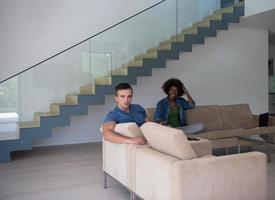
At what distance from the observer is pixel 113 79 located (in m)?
5.75

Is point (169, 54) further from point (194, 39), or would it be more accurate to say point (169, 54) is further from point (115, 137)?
point (115, 137)

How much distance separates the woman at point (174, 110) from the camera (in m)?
4.75

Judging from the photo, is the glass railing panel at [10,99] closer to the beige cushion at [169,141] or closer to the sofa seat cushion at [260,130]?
the beige cushion at [169,141]

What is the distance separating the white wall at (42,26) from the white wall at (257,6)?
9.02 ft

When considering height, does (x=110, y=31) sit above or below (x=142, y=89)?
above

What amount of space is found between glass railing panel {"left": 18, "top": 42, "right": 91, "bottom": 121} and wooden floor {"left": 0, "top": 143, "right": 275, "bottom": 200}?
2.53 feet

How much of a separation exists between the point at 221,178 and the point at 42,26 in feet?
16.4

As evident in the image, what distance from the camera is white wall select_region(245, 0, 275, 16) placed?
6.09m

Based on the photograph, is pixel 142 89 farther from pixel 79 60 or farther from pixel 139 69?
pixel 79 60

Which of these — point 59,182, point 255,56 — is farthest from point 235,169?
point 255,56

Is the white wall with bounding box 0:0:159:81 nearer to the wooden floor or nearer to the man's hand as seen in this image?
the wooden floor

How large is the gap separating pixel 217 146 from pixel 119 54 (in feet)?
8.08

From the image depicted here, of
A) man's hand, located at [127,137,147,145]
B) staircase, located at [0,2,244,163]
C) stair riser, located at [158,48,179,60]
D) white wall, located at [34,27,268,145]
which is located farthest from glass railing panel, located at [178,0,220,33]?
man's hand, located at [127,137,147,145]

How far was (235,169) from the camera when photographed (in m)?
2.30
